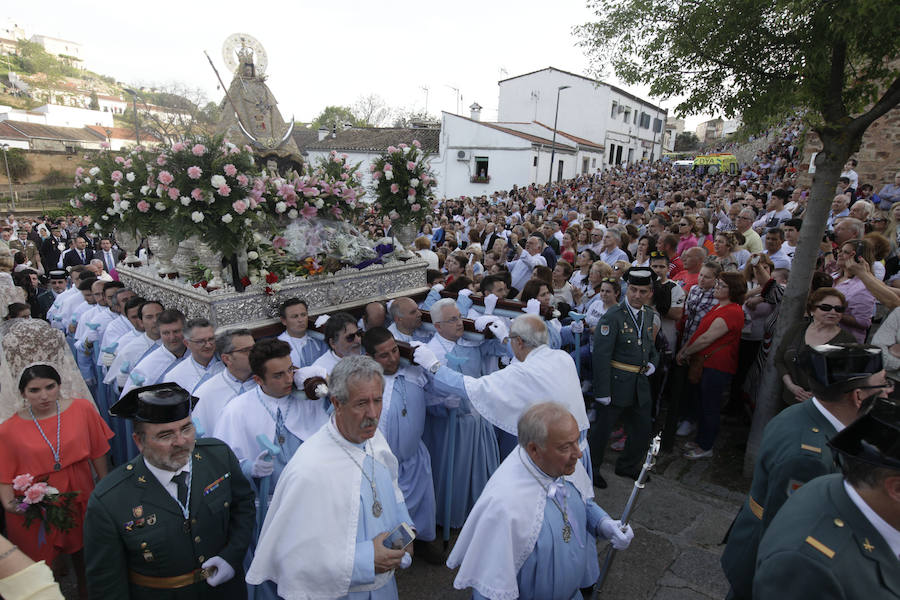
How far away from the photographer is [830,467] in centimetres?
252

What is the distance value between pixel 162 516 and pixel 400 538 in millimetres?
1202

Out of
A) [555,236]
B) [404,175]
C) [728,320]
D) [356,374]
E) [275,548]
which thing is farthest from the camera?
[555,236]

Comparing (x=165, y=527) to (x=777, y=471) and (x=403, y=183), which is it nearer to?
(x=777, y=471)

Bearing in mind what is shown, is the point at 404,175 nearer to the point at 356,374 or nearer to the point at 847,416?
the point at 356,374

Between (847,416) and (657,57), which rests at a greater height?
(657,57)

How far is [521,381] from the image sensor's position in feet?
11.6

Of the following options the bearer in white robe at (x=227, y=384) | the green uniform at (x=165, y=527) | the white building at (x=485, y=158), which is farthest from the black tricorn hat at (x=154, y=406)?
the white building at (x=485, y=158)

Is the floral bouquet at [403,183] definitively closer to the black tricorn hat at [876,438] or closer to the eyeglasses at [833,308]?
Result: the eyeglasses at [833,308]

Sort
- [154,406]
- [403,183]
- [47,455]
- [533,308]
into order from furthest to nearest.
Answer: [403,183], [533,308], [47,455], [154,406]

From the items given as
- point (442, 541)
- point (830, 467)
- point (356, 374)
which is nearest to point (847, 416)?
point (830, 467)

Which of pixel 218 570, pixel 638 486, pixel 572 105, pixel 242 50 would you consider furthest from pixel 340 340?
pixel 572 105

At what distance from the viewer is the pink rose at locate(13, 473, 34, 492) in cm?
312

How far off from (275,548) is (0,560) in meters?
1.00

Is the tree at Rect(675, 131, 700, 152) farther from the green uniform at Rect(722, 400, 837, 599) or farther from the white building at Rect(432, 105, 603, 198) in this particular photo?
the green uniform at Rect(722, 400, 837, 599)
